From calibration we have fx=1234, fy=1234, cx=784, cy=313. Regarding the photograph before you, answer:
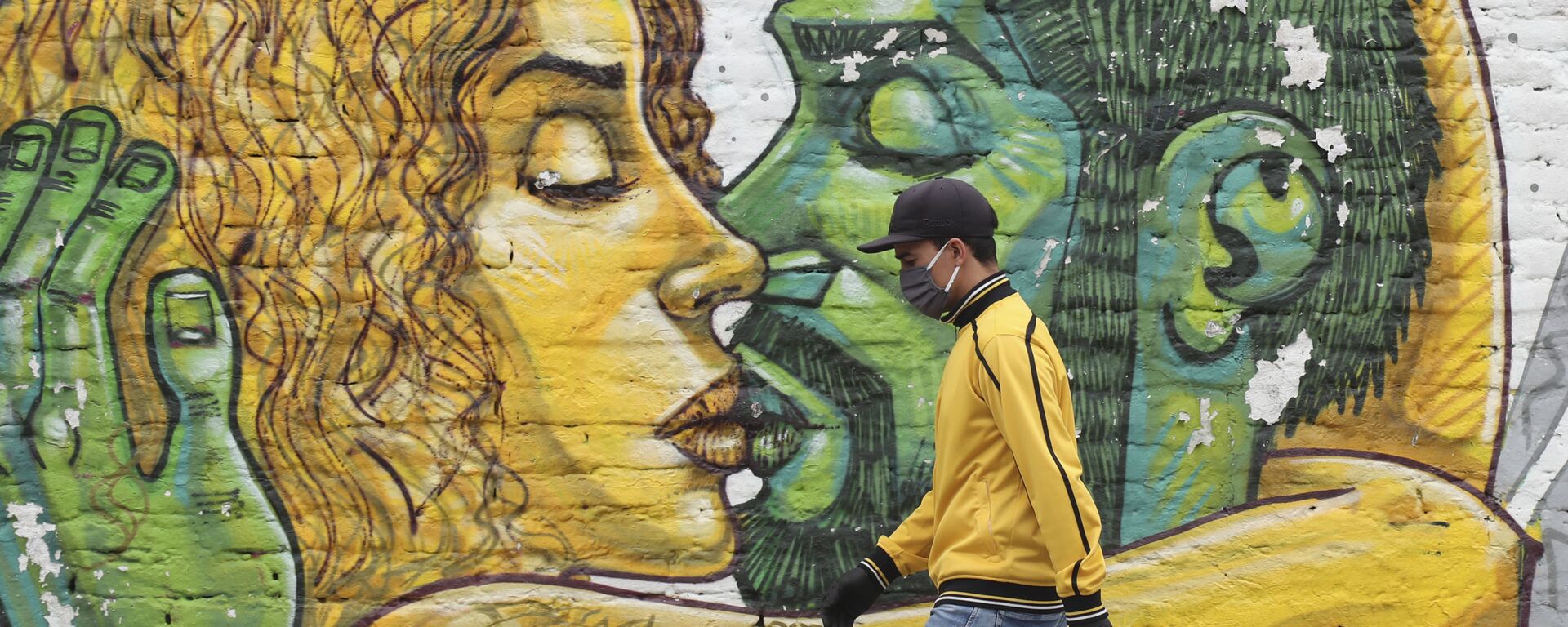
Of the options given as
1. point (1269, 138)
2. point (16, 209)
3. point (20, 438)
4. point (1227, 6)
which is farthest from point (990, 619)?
point (16, 209)

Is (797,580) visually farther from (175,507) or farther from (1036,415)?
(175,507)

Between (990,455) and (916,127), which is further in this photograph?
(916,127)

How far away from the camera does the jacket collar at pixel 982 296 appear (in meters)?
2.83

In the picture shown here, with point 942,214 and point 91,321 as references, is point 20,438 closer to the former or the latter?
point 91,321

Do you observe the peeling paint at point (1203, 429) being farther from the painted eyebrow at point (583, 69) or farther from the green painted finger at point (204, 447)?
the green painted finger at point (204, 447)

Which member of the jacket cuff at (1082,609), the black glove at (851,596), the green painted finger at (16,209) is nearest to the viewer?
the jacket cuff at (1082,609)

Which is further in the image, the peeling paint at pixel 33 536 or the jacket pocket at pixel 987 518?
the peeling paint at pixel 33 536

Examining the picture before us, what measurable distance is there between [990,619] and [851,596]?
1.40ft

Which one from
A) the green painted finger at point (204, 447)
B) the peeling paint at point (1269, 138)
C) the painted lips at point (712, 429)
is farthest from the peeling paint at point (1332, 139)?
the green painted finger at point (204, 447)

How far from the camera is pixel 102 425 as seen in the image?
4.03 meters

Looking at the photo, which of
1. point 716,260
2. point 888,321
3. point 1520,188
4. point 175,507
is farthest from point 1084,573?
point 175,507

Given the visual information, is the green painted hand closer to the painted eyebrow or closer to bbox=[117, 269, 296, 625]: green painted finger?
bbox=[117, 269, 296, 625]: green painted finger

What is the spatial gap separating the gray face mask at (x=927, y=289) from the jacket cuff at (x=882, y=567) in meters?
0.63

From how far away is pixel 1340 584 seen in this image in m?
4.09
